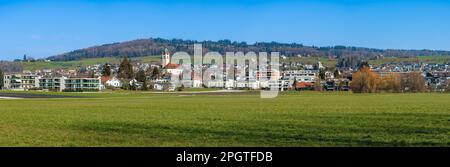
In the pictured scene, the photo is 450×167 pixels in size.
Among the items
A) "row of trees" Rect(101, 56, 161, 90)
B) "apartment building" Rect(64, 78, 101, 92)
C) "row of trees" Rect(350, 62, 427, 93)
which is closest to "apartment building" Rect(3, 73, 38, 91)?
"apartment building" Rect(64, 78, 101, 92)

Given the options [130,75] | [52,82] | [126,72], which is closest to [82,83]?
[52,82]

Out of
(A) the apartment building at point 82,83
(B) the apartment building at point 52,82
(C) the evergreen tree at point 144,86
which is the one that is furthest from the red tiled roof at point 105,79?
(C) the evergreen tree at point 144,86

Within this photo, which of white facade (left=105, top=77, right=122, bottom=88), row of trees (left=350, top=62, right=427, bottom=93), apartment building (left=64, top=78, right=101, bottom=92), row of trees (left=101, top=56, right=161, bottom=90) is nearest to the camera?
row of trees (left=350, top=62, right=427, bottom=93)

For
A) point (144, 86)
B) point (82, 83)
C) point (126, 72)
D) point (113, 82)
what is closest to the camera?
point (144, 86)

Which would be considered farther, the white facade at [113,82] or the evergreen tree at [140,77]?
the white facade at [113,82]

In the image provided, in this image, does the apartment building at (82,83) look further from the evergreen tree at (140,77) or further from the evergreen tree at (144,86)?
the evergreen tree at (144,86)

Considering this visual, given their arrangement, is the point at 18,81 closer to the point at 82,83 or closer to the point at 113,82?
the point at 82,83

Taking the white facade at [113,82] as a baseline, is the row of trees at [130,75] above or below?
above

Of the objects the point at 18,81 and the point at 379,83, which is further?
the point at 18,81

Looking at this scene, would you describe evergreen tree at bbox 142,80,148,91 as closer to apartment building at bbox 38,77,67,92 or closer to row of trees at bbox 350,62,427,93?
apartment building at bbox 38,77,67,92

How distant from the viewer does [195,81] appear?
150875 mm

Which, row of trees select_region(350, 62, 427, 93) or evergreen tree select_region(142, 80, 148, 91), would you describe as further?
evergreen tree select_region(142, 80, 148, 91)
